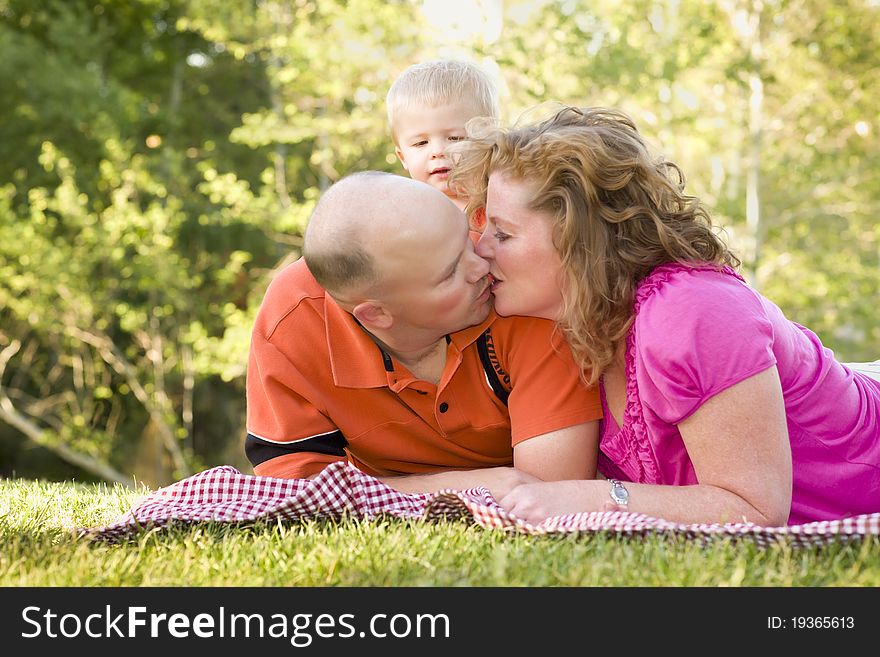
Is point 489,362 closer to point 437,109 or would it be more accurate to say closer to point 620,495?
point 620,495

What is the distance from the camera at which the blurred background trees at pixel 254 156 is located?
12.5 metres

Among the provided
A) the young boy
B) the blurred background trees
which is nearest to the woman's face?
the young boy

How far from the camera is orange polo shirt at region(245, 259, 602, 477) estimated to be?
3434 mm

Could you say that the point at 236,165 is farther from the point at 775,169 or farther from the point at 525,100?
the point at 775,169

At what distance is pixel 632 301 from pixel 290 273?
1.27 meters

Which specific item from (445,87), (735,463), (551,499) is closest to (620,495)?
(551,499)

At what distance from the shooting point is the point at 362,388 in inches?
138

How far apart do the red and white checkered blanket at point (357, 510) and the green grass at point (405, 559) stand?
0.04 meters

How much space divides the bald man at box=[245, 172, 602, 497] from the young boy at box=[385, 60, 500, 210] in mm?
1106

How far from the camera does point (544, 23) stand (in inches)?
475

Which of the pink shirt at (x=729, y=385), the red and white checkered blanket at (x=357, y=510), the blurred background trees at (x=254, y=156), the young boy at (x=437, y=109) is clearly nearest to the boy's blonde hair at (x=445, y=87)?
the young boy at (x=437, y=109)

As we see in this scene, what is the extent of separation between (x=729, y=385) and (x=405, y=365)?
121cm
